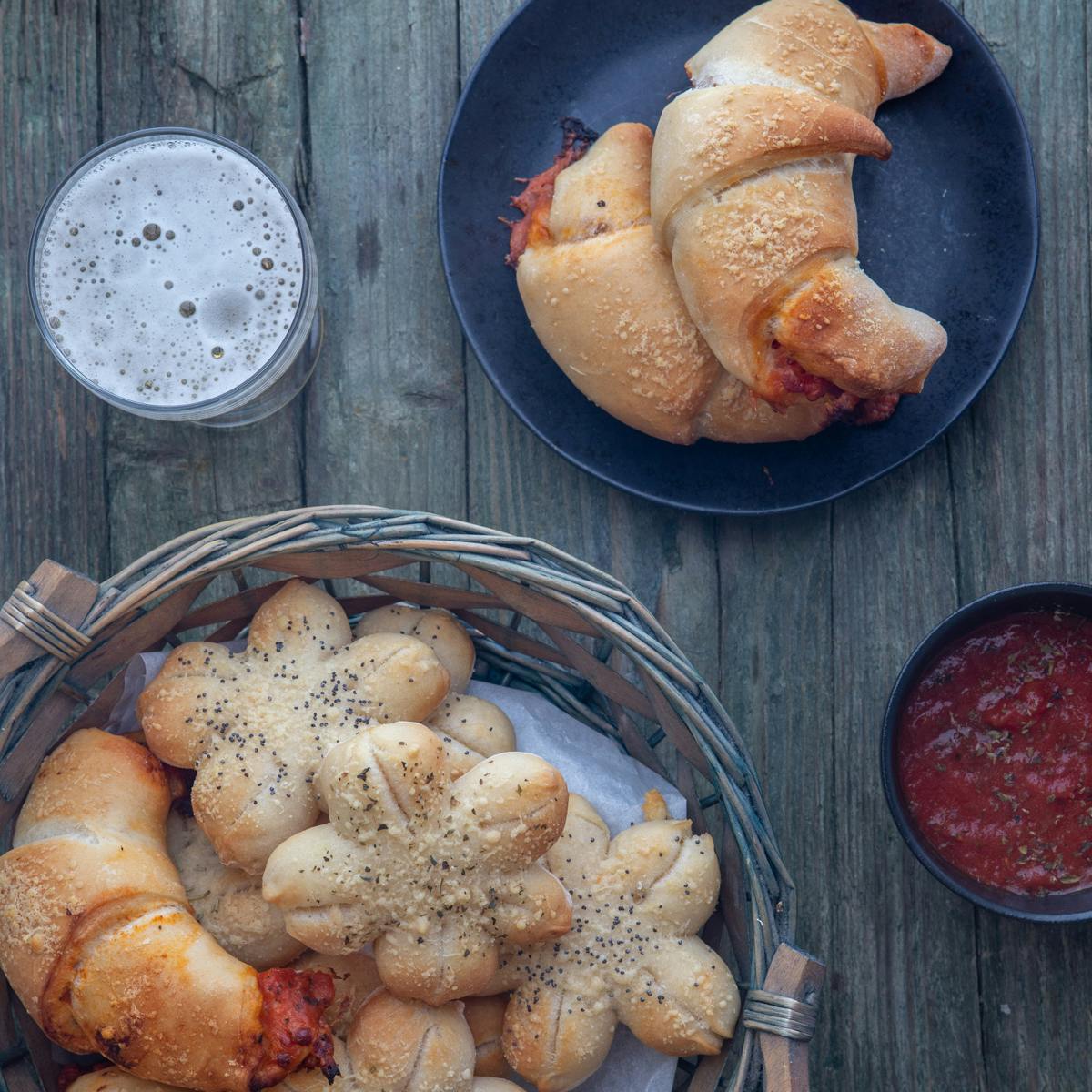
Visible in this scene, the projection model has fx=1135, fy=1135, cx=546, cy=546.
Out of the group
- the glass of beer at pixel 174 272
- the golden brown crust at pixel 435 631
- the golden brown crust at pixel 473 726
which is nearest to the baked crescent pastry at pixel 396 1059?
the golden brown crust at pixel 473 726

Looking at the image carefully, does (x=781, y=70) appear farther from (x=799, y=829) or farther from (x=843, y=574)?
(x=799, y=829)

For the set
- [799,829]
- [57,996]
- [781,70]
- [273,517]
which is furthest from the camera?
[799,829]

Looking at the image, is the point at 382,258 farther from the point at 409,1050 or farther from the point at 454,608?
the point at 409,1050

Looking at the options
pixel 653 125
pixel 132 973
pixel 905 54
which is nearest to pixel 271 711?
pixel 132 973

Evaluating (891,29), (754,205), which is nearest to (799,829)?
(754,205)

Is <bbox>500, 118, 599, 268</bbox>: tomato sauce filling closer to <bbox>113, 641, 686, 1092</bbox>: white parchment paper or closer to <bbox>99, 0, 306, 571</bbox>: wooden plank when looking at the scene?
<bbox>99, 0, 306, 571</bbox>: wooden plank

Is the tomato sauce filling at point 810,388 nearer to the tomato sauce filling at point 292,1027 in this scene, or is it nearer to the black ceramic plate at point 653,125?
the black ceramic plate at point 653,125

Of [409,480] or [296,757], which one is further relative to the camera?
[409,480]
